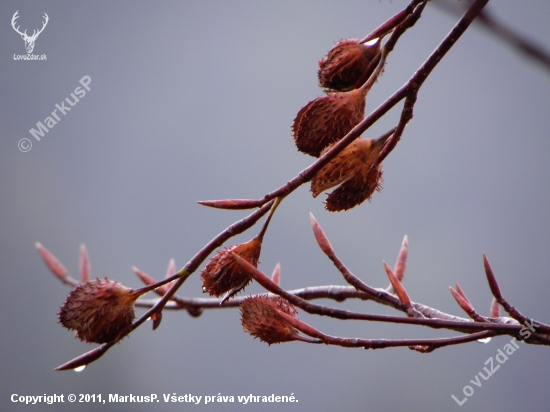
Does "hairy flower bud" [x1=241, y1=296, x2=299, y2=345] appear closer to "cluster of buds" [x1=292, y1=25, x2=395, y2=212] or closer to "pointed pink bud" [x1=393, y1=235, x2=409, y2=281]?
"cluster of buds" [x1=292, y1=25, x2=395, y2=212]

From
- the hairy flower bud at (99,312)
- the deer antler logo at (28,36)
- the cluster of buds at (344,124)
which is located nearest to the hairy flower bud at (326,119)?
the cluster of buds at (344,124)

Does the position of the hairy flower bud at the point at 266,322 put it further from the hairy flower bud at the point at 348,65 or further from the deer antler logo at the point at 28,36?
the deer antler logo at the point at 28,36

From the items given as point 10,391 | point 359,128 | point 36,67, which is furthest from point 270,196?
point 36,67
